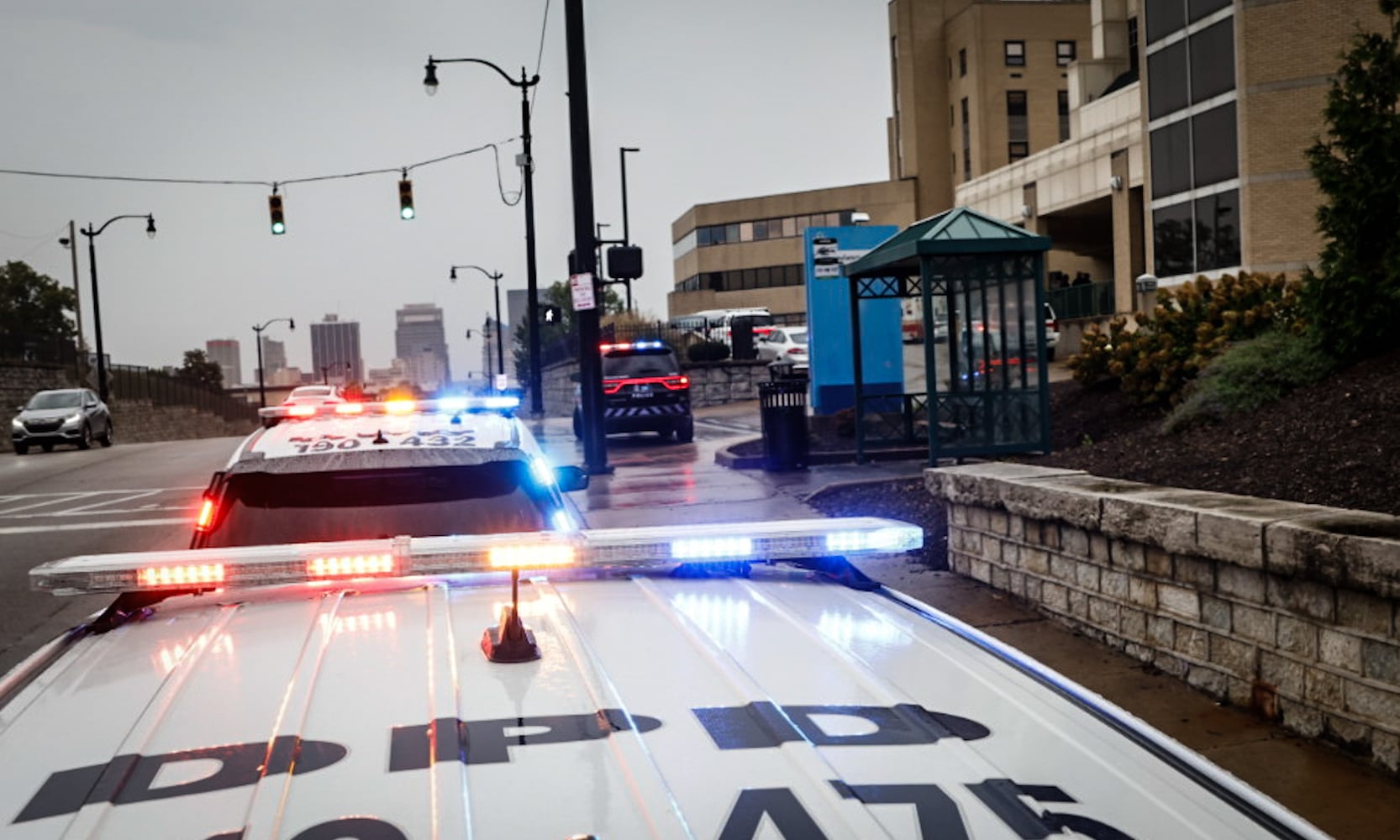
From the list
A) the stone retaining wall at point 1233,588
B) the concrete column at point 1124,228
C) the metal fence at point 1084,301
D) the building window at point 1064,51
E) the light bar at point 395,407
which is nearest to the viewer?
A: the stone retaining wall at point 1233,588

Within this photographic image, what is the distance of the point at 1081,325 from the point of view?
46156 millimetres

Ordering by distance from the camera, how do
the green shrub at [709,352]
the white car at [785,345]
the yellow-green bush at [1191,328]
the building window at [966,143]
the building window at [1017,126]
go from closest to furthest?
the yellow-green bush at [1191,328], the white car at [785,345], the green shrub at [709,352], the building window at [1017,126], the building window at [966,143]

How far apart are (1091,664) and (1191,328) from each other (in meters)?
7.84

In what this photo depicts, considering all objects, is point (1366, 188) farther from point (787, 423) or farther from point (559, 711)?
point (559, 711)

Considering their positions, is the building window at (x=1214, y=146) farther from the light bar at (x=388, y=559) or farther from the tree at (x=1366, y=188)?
the light bar at (x=388, y=559)

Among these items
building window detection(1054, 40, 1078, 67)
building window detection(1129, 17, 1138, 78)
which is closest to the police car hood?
building window detection(1129, 17, 1138, 78)

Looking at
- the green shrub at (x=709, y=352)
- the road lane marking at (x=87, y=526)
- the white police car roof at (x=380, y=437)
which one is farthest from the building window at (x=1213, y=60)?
the white police car roof at (x=380, y=437)

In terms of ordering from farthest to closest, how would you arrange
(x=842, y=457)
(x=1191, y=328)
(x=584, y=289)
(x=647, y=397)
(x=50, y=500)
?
(x=647, y=397) → (x=50, y=500) → (x=584, y=289) → (x=842, y=457) → (x=1191, y=328)

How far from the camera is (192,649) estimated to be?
2773 mm

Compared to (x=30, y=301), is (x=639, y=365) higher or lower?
lower

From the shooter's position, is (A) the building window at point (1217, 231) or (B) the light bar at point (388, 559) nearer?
(B) the light bar at point (388, 559)

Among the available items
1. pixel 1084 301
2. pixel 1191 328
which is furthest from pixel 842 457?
pixel 1084 301

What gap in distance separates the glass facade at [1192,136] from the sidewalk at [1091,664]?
22849mm

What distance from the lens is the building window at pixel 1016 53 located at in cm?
7700
